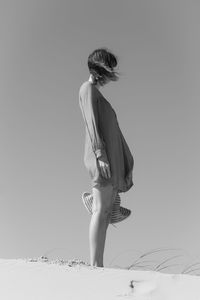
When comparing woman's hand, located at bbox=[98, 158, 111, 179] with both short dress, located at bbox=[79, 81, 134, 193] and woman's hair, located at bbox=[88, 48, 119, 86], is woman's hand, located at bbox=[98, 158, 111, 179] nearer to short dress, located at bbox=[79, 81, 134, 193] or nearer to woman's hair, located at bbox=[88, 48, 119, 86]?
short dress, located at bbox=[79, 81, 134, 193]

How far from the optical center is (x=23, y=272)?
2.80 metres

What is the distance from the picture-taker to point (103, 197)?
135 inches

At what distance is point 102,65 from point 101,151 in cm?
62

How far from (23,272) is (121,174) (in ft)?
3.51

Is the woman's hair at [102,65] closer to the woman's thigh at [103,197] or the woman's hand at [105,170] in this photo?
the woman's hand at [105,170]

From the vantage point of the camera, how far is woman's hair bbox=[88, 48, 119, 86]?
3.68 m

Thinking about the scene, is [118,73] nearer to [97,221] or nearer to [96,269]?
[97,221]

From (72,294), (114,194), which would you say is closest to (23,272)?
(72,294)

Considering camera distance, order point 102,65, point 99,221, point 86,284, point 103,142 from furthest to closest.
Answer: point 102,65 → point 103,142 → point 99,221 → point 86,284

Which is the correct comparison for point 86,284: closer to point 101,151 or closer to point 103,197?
point 103,197

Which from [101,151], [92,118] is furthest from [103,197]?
[92,118]

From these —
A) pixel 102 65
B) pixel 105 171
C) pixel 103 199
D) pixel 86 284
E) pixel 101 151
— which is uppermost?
pixel 102 65

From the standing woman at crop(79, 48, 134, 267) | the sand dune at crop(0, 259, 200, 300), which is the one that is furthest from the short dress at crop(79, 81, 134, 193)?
the sand dune at crop(0, 259, 200, 300)

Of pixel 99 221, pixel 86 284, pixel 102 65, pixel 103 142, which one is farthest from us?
pixel 102 65
